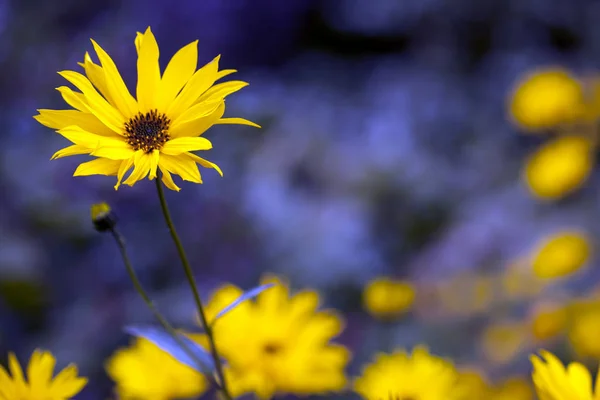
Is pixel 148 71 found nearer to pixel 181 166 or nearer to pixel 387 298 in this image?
pixel 181 166

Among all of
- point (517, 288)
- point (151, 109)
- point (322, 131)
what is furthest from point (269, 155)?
point (151, 109)

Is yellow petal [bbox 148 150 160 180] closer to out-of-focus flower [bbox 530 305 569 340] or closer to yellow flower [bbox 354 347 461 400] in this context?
yellow flower [bbox 354 347 461 400]

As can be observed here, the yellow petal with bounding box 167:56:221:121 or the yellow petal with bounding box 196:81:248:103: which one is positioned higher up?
the yellow petal with bounding box 167:56:221:121

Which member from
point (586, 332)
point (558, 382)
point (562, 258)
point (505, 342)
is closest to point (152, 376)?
point (558, 382)

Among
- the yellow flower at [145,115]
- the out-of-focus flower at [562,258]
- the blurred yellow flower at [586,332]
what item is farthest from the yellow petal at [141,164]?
the out-of-focus flower at [562,258]

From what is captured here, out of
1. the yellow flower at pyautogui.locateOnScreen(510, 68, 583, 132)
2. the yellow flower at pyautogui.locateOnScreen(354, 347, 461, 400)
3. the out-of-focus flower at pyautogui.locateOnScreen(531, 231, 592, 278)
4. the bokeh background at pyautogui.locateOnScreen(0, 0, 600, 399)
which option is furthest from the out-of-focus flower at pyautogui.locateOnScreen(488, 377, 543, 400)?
the yellow flower at pyautogui.locateOnScreen(510, 68, 583, 132)

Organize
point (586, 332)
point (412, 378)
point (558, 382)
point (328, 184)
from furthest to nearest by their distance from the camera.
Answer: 1. point (328, 184)
2. point (586, 332)
3. point (412, 378)
4. point (558, 382)
